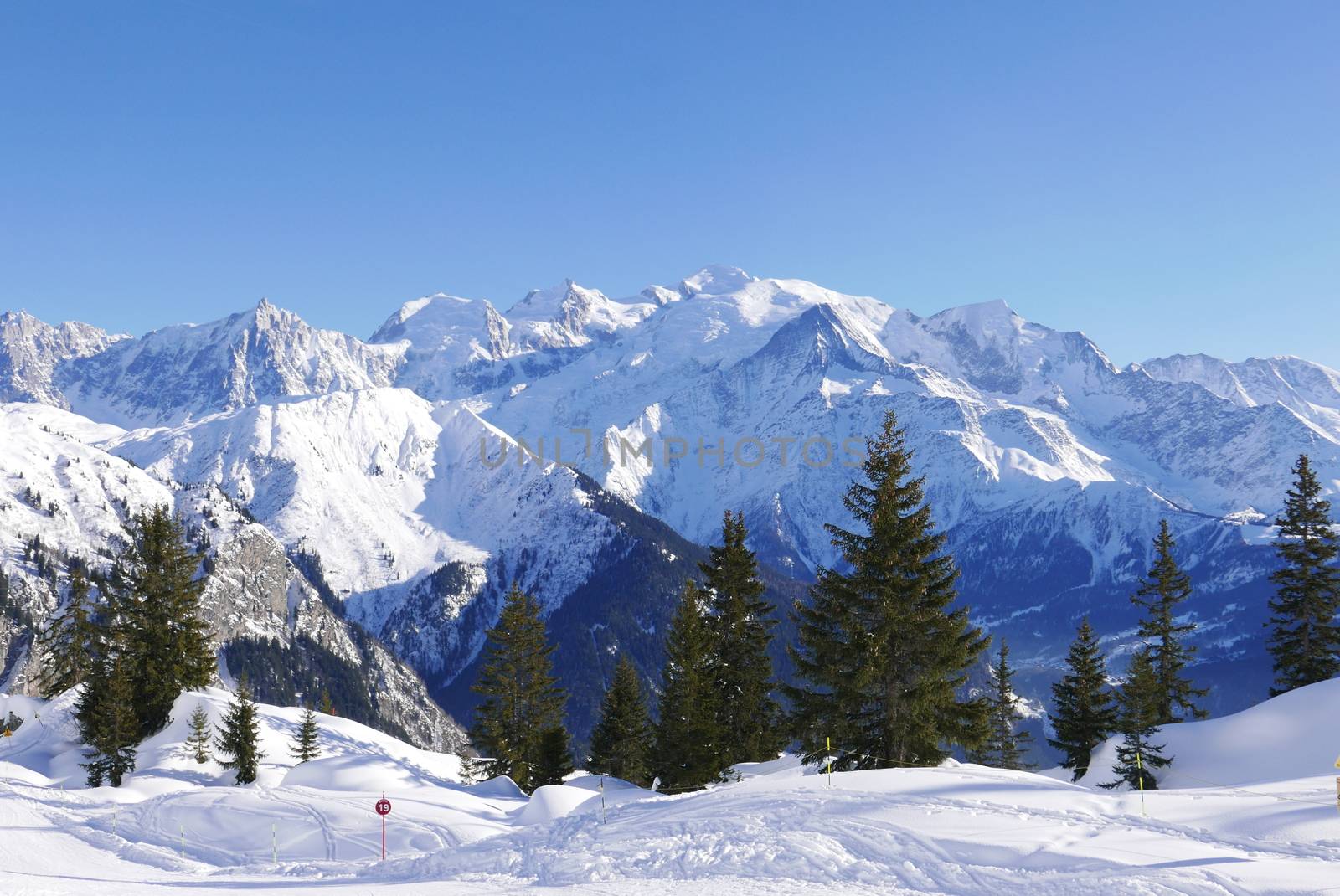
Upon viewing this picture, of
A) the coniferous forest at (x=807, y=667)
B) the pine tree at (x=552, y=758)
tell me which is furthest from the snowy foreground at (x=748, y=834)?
the pine tree at (x=552, y=758)

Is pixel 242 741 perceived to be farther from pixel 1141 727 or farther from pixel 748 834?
pixel 1141 727

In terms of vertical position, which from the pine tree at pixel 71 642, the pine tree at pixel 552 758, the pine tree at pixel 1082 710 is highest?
the pine tree at pixel 71 642

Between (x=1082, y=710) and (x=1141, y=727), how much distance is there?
1206 cm

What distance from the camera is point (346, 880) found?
2205 cm

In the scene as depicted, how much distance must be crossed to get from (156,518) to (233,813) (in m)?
27.4

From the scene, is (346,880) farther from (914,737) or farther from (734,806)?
(914,737)

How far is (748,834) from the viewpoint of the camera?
68.9 ft

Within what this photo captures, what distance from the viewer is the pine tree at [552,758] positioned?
1975 inches

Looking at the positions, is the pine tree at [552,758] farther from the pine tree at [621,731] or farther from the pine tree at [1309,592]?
the pine tree at [1309,592]

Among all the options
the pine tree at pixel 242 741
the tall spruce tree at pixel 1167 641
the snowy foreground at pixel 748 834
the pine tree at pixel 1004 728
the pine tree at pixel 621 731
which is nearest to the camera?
the snowy foreground at pixel 748 834

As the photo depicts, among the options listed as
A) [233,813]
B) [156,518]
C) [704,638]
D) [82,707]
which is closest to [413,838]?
[233,813]

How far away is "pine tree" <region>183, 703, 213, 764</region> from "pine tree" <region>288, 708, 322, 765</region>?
173 inches

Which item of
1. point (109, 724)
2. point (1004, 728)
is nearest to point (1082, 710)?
point (1004, 728)

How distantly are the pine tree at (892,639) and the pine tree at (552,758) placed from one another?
23.1 meters
